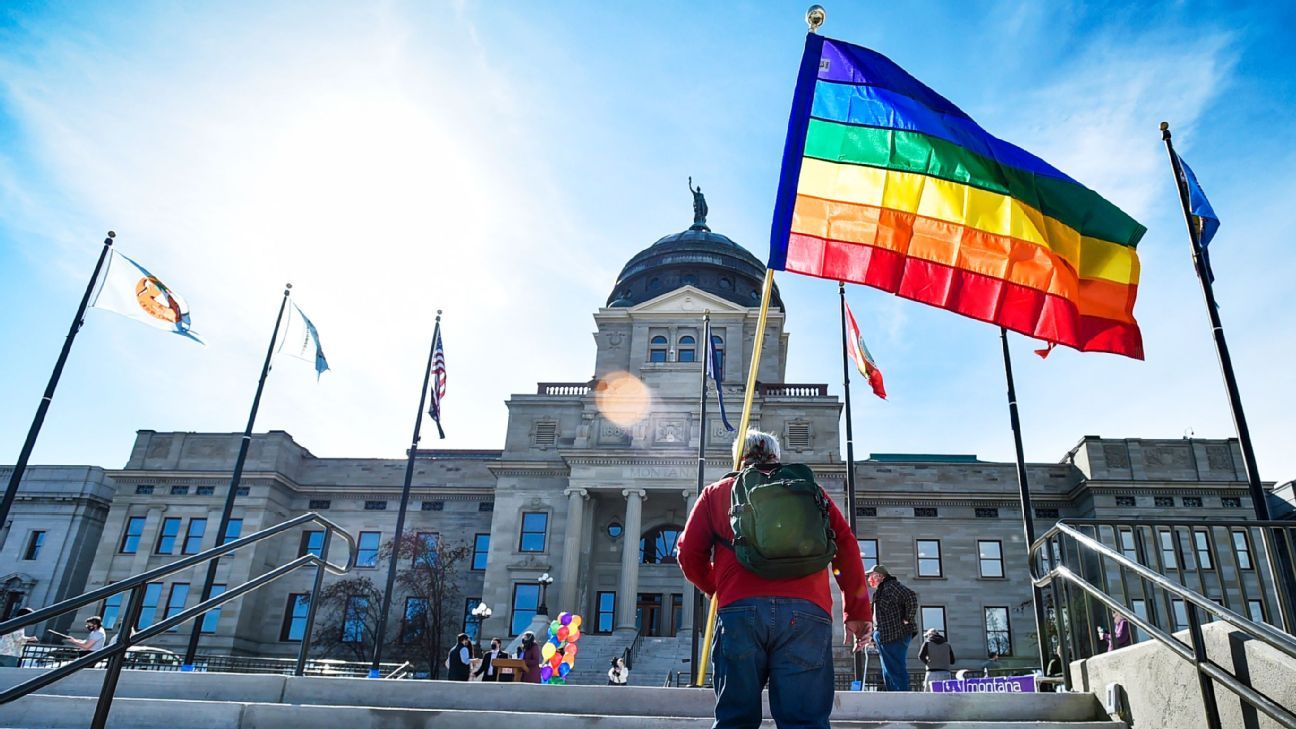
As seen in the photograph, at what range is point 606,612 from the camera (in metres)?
36.3

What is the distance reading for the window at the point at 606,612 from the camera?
36.1 metres

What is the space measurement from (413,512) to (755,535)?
4049 centimetres

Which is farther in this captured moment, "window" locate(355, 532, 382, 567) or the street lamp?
"window" locate(355, 532, 382, 567)

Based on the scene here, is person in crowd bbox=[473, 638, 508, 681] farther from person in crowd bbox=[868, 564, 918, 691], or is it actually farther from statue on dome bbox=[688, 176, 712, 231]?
statue on dome bbox=[688, 176, 712, 231]

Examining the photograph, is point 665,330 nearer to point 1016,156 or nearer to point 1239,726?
point 1016,156

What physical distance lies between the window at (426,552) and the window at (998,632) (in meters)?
25.3

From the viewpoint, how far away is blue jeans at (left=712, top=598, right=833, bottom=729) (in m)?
3.69

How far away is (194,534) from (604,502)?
20485mm

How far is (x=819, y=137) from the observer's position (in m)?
8.05

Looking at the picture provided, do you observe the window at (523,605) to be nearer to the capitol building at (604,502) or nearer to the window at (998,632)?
the capitol building at (604,502)

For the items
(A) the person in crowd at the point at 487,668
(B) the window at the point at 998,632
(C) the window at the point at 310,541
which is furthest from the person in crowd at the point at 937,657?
(C) the window at the point at 310,541

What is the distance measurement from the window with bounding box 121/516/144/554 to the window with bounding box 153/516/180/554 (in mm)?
920

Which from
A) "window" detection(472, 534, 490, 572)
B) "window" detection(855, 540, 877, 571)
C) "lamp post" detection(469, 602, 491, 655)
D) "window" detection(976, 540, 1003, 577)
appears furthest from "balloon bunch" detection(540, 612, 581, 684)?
"window" detection(976, 540, 1003, 577)

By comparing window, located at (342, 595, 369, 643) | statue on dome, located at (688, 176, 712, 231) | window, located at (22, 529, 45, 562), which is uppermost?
statue on dome, located at (688, 176, 712, 231)
